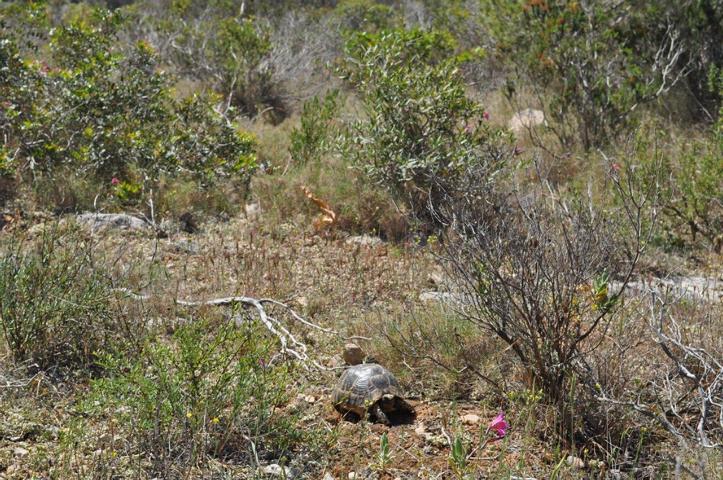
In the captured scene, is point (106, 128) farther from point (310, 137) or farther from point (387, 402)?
point (387, 402)

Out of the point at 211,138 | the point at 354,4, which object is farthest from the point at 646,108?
the point at 354,4

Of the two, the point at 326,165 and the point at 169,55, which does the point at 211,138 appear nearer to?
the point at 326,165

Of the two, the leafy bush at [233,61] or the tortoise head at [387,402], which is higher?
the leafy bush at [233,61]

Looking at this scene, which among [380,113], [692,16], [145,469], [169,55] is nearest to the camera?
[145,469]

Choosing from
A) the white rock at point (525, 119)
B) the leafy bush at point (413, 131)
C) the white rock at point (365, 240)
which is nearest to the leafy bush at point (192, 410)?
the white rock at point (365, 240)

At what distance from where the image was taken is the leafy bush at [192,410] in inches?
109

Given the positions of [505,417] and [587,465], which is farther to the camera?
[505,417]

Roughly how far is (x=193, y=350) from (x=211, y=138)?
12.5ft

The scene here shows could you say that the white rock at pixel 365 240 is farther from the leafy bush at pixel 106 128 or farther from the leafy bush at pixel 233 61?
the leafy bush at pixel 233 61

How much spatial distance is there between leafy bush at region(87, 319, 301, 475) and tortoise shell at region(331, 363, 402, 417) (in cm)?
30

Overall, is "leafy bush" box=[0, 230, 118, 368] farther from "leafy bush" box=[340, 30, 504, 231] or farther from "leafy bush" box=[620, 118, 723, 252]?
"leafy bush" box=[620, 118, 723, 252]

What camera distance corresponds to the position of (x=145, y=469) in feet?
9.16

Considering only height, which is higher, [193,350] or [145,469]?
[193,350]

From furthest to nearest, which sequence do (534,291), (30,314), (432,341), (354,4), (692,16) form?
(354,4), (692,16), (432,341), (30,314), (534,291)
